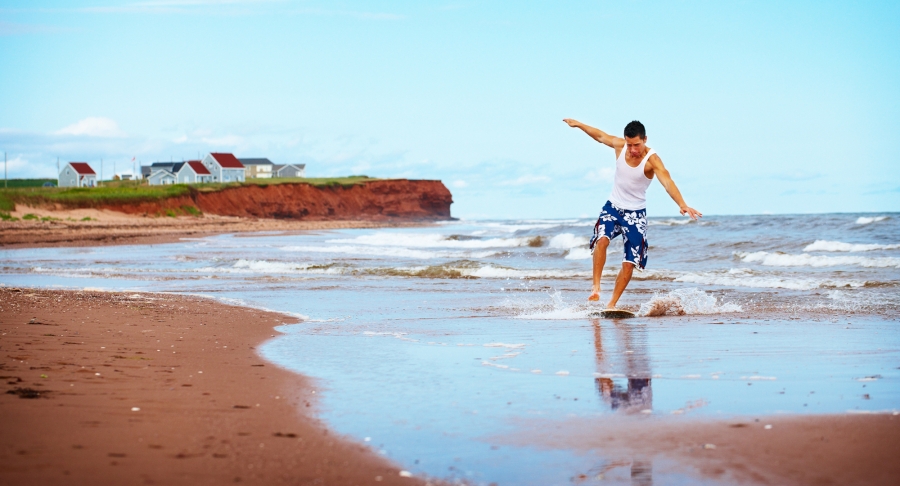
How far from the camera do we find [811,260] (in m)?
17.1

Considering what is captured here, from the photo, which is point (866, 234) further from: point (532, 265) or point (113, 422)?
point (113, 422)

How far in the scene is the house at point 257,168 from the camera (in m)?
125

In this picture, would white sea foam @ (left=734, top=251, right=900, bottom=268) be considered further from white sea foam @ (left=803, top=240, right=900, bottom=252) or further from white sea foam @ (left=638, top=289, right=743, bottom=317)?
white sea foam @ (left=638, top=289, right=743, bottom=317)

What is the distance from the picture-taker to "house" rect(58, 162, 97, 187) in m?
105

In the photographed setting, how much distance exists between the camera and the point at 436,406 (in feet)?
12.7

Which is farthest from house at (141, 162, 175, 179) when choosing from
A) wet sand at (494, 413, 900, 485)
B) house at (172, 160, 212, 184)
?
wet sand at (494, 413, 900, 485)

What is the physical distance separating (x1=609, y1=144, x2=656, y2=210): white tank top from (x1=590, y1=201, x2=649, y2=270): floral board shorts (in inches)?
2.7

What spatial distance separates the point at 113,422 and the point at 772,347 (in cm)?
430

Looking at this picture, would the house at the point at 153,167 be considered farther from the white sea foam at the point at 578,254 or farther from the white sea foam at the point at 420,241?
the white sea foam at the point at 578,254

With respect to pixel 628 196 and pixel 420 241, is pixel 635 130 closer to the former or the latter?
pixel 628 196

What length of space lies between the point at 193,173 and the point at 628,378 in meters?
104

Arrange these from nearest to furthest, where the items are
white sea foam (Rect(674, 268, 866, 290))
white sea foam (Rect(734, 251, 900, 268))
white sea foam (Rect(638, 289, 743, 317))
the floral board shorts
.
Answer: the floral board shorts, white sea foam (Rect(638, 289, 743, 317)), white sea foam (Rect(674, 268, 866, 290)), white sea foam (Rect(734, 251, 900, 268))

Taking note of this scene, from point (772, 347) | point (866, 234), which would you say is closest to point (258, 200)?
point (866, 234)

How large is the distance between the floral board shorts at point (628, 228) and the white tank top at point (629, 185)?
0.22 feet
